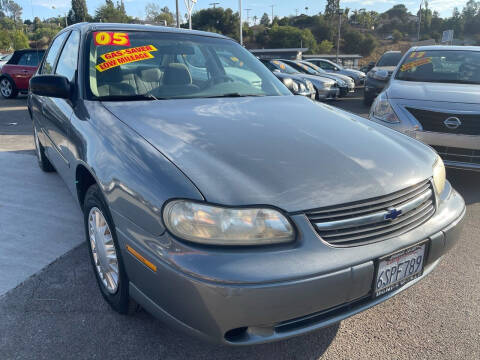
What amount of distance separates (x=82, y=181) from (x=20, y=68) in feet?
36.5

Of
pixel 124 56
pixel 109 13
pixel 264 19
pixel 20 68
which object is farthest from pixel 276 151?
pixel 264 19

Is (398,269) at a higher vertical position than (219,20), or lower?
lower

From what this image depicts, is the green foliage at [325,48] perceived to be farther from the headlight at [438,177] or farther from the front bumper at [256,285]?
the front bumper at [256,285]

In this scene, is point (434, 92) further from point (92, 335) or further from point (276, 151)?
point (92, 335)

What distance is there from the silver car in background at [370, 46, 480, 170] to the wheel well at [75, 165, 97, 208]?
3090mm

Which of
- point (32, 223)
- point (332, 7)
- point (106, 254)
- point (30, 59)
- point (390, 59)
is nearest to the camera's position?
point (106, 254)

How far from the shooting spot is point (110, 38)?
2.86 m

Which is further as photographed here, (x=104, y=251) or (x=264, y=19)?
(x=264, y=19)

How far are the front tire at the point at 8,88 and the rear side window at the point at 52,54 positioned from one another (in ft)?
30.0

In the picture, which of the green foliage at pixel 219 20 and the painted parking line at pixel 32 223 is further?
the green foliage at pixel 219 20

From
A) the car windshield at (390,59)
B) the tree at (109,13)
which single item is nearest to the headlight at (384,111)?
the car windshield at (390,59)

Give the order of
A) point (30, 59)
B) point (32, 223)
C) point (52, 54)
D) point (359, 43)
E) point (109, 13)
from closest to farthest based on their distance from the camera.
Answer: point (32, 223)
point (52, 54)
point (30, 59)
point (109, 13)
point (359, 43)

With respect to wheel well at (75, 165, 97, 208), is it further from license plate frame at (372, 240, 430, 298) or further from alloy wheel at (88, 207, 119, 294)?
license plate frame at (372, 240, 430, 298)

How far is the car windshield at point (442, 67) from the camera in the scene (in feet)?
16.2
